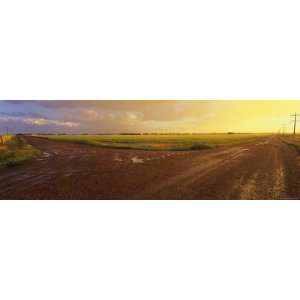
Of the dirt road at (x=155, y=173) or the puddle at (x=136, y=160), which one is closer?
the dirt road at (x=155, y=173)

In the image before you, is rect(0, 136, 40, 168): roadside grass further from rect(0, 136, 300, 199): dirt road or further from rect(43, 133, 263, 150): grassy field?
rect(43, 133, 263, 150): grassy field

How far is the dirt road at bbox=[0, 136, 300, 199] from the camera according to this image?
12.0ft

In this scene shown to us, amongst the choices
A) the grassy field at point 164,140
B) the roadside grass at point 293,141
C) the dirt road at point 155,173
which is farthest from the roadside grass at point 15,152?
the roadside grass at point 293,141

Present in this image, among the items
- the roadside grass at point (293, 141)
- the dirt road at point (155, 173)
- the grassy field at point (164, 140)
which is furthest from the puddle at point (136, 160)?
the roadside grass at point (293, 141)

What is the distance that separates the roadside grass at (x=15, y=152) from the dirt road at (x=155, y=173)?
0.10 metres

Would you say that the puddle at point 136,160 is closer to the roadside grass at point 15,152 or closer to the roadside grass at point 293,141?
the roadside grass at point 15,152

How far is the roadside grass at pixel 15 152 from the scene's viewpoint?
3826 millimetres

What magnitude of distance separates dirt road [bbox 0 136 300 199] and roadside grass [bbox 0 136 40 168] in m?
0.10

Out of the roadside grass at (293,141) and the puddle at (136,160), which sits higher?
the roadside grass at (293,141)

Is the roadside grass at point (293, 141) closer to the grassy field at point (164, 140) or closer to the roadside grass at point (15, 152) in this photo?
the grassy field at point (164, 140)
